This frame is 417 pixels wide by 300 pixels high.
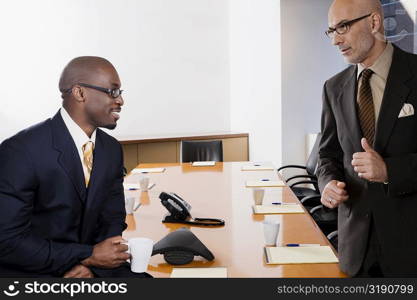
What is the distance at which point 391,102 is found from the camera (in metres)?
1.87

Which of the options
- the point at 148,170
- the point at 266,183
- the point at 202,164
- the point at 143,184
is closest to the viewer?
the point at 143,184

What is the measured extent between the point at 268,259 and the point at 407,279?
0.52 meters

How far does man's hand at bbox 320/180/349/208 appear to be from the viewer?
2.01 metres

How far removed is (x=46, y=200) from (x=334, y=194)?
108 centimetres

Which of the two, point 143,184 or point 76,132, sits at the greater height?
point 76,132

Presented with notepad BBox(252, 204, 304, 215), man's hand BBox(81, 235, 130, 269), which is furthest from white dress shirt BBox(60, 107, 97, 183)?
notepad BBox(252, 204, 304, 215)

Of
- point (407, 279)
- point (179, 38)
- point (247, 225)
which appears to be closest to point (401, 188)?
point (407, 279)

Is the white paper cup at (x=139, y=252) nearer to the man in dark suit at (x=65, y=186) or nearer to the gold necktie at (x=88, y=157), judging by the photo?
the man in dark suit at (x=65, y=186)

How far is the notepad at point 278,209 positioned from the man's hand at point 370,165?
3.56ft

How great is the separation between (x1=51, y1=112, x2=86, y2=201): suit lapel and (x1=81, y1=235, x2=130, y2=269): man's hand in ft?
0.61

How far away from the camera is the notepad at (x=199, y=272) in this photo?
1871 mm

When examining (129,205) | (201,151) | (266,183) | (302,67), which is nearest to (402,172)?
(129,205)

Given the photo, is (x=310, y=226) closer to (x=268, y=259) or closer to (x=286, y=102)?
(x=268, y=259)

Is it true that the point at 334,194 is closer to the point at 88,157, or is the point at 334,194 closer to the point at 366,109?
the point at 366,109
